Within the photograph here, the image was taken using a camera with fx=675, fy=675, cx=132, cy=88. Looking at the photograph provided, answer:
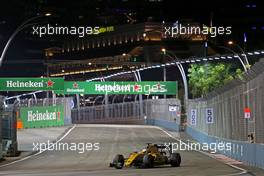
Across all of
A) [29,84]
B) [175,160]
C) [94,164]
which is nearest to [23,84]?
[29,84]

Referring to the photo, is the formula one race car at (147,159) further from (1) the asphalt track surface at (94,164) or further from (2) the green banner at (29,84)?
(2) the green banner at (29,84)

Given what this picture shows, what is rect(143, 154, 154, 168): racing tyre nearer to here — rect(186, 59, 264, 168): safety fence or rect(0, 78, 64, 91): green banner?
Result: rect(186, 59, 264, 168): safety fence

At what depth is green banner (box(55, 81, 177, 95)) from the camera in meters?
69.9

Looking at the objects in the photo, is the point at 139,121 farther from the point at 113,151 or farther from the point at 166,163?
the point at 166,163

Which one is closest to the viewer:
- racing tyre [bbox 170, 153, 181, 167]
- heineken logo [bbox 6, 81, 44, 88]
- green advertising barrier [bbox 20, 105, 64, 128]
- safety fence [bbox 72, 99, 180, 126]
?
racing tyre [bbox 170, 153, 181, 167]

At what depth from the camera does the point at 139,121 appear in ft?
305

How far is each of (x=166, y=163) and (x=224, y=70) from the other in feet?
195

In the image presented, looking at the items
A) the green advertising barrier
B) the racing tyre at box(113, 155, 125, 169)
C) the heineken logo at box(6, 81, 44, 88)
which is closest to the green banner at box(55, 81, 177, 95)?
the green advertising barrier

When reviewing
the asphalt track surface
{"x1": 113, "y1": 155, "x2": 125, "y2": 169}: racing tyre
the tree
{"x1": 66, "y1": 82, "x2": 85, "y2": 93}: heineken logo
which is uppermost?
the tree

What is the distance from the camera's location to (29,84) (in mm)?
62438

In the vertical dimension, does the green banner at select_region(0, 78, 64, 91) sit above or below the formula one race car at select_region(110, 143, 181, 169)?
above

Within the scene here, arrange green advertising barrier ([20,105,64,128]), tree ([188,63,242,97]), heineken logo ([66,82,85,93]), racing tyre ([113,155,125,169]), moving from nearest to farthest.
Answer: racing tyre ([113,155,125,169])
heineken logo ([66,82,85,93])
green advertising barrier ([20,105,64,128])
tree ([188,63,242,97])

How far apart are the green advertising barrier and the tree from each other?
61.3ft

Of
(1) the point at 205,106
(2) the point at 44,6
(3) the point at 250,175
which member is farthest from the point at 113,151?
(2) the point at 44,6
